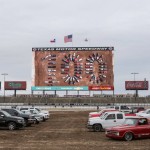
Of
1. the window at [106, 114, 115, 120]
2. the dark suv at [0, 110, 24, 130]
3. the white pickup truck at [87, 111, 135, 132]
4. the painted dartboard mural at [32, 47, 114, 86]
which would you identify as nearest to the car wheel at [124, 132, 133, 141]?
the white pickup truck at [87, 111, 135, 132]

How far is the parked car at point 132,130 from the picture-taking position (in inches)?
909

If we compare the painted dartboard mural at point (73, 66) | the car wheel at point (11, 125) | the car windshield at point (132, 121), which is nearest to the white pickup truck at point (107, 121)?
the car windshield at point (132, 121)

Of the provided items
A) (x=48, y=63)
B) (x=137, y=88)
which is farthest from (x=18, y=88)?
(x=48, y=63)

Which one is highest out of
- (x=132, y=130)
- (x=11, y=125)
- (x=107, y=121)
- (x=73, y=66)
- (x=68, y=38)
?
(x=68, y=38)

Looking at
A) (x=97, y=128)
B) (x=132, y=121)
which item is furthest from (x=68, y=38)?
(x=132, y=121)

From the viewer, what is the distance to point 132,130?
23.2 m

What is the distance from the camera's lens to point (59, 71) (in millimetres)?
92250

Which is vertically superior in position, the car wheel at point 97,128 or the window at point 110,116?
the window at point 110,116

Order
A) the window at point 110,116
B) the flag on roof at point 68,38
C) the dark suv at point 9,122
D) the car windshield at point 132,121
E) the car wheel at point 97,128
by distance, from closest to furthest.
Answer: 1. the car windshield at point 132,121
2. the window at point 110,116
3. the car wheel at point 97,128
4. the dark suv at point 9,122
5. the flag on roof at point 68,38

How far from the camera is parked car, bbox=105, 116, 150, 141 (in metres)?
23.1

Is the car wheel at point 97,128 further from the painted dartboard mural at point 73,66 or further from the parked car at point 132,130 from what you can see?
the painted dartboard mural at point 73,66

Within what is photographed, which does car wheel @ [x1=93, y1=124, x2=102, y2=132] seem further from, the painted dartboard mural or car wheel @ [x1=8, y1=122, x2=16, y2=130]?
the painted dartboard mural

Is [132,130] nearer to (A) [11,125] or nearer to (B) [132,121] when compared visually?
(B) [132,121]

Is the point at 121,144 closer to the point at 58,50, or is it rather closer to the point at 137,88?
the point at 58,50
